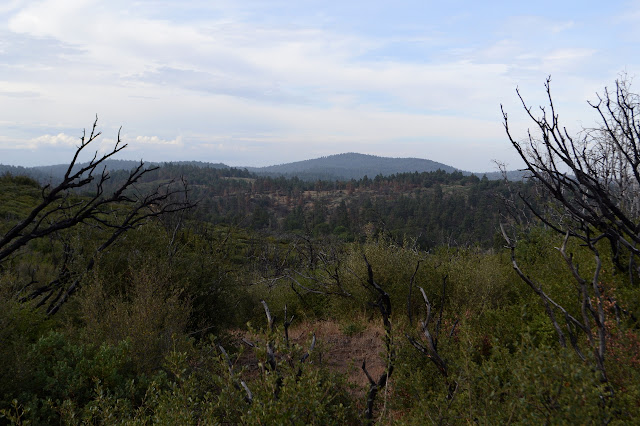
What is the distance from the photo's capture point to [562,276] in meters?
4.96

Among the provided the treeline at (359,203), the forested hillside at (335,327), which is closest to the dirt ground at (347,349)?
the forested hillside at (335,327)

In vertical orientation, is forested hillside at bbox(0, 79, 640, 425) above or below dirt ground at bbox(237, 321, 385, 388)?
above

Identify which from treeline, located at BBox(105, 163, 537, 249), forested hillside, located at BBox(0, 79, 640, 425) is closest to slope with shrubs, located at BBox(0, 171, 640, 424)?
forested hillside, located at BBox(0, 79, 640, 425)

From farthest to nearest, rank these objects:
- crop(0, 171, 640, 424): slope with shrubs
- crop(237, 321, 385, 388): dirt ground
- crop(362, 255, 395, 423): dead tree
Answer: crop(237, 321, 385, 388): dirt ground, crop(362, 255, 395, 423): dead tree, crop(0, 171, 640, 424): slope with shrubs

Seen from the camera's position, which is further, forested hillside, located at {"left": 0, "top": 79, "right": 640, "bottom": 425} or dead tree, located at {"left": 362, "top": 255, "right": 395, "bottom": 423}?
dead tree, located at {"left": 362, "top": 255, "right": 395, "bottom": 423}

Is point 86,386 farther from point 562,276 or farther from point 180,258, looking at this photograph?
point 562,276

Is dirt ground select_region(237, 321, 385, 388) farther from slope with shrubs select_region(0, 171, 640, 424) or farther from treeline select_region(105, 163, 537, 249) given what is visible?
treeline select_region(105, 163, 537, 249)

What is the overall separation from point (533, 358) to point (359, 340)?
5186mm

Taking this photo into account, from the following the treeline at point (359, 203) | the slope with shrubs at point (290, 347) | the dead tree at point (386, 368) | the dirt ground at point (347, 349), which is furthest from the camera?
→ the treeline at point (359, 203)

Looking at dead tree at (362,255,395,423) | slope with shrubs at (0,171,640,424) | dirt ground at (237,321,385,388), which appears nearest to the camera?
slope with shrubs at (0,171,640,424)

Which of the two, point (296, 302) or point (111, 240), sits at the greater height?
point (111, 240)

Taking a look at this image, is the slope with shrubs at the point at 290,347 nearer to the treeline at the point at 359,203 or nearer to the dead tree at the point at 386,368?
the dead tree at the point at 386,368

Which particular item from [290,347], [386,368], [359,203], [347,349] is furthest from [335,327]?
[359,203]

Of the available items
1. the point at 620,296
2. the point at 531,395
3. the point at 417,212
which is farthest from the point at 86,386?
the point at 417,212
